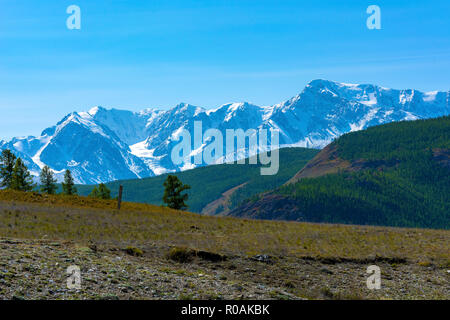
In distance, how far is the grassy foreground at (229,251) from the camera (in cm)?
2173

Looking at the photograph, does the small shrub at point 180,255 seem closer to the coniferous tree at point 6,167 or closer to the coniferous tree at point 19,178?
the coniferous tree at point 19,178

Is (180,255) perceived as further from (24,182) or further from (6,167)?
(6,167)

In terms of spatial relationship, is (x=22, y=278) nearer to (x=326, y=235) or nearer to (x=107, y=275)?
(x=107, y=275)

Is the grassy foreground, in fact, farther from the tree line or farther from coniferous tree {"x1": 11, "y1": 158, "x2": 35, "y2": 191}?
coniferous tree {"x1": 11, "y1": 158, "x2": 35, "y2": 191}

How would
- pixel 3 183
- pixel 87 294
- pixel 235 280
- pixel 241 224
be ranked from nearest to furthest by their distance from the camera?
pixel 87 294
pixel 235 280
pixel 241 224
pixel 3 183

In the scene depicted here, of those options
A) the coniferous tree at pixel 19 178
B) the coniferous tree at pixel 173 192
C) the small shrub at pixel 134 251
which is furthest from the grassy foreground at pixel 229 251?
the coniferous tree at pixel 19 178

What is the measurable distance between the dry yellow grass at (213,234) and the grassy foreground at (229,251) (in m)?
0.08

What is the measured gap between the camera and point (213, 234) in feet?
126

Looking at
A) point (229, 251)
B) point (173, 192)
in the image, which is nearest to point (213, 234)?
point (229, 251)

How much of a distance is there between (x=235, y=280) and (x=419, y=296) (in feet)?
31.5

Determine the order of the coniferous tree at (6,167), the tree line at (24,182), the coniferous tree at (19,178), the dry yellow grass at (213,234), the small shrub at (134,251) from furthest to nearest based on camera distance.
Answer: the coniferous tree at (6,167), the coniferous tree at (19,178), the tree line at (24,182), the dry yellow grass at (213,234), the small shrub at (134,251)

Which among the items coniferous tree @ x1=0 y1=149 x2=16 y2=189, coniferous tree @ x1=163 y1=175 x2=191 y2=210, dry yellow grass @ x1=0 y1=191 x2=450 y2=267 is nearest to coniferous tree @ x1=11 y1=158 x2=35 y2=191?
coniferous tree @ x1=0 y1=149 x2=16 y2=189
